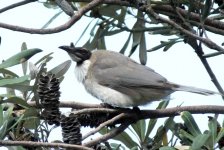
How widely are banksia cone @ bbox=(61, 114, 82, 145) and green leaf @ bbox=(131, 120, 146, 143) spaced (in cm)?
68

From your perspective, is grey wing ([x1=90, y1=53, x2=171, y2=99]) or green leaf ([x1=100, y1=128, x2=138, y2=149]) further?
grey wing ([x1=90, y1=53, x2=171, y2=99])

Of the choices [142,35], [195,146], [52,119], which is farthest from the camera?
[142,35]

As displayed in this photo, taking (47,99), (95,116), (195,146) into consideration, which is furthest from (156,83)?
(195,146)

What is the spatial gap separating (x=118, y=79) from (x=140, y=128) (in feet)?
2.80

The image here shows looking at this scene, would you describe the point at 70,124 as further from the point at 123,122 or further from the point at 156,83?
the point at 156,83

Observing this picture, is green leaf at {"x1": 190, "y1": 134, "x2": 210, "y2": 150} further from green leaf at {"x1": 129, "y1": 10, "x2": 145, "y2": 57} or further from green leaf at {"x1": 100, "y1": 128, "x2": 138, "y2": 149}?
green leaf at {"x1": 129, "y1": 10, "x2": 145, "y2": 57}

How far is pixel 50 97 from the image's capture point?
2389mm

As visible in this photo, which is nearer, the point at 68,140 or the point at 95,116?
the point at 68,140

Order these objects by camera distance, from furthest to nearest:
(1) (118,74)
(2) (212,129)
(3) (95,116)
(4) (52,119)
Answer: (1) (118,74) → (3) (95,116) → (4) (52,119) → (2) (212,129)

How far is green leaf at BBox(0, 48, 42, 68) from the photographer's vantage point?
8.25ft

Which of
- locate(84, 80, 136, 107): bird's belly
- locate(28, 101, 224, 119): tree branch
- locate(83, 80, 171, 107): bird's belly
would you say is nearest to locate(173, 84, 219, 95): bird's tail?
locate(83, 80, 171, 107): bird's belly

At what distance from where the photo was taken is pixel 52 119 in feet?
7.81

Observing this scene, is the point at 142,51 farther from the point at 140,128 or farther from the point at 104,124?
the point at 104,124

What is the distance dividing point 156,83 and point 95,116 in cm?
88
